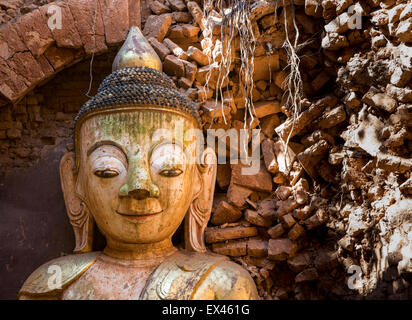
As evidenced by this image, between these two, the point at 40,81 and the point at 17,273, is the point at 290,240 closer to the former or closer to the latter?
the point at 17,273

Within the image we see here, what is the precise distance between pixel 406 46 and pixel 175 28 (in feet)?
6.06

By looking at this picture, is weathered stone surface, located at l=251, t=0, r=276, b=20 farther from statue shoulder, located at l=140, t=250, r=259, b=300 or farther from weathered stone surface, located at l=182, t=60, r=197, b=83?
statue shoulder, located at l=140, t=250, r=259, b=300

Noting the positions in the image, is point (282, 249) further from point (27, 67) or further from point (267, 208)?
point (27, 67)

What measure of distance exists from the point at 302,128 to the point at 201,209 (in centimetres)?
95

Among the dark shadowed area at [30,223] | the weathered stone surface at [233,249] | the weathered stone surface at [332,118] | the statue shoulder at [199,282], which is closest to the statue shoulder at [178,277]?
the statue shoulder at [199,282]

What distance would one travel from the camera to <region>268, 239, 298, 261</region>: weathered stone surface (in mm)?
2482

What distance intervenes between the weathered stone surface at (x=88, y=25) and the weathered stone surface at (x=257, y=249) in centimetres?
200

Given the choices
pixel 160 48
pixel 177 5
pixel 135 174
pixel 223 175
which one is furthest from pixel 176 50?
pixel 135 174

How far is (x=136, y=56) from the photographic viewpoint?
8.62ft

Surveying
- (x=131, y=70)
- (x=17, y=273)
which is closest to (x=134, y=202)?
(x=131, y=70)

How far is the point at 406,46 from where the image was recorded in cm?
202

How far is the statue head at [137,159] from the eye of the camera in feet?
7.24

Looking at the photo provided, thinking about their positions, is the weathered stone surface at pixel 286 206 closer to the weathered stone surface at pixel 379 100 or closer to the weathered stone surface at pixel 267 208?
the weathered stone surface at pixel 267 208

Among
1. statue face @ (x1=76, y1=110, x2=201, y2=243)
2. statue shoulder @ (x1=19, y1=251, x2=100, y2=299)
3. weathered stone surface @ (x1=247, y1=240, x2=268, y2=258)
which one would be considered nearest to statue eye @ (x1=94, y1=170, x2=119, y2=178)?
statue face @ (x1=76, y1=110, x2=201, y2=243)
